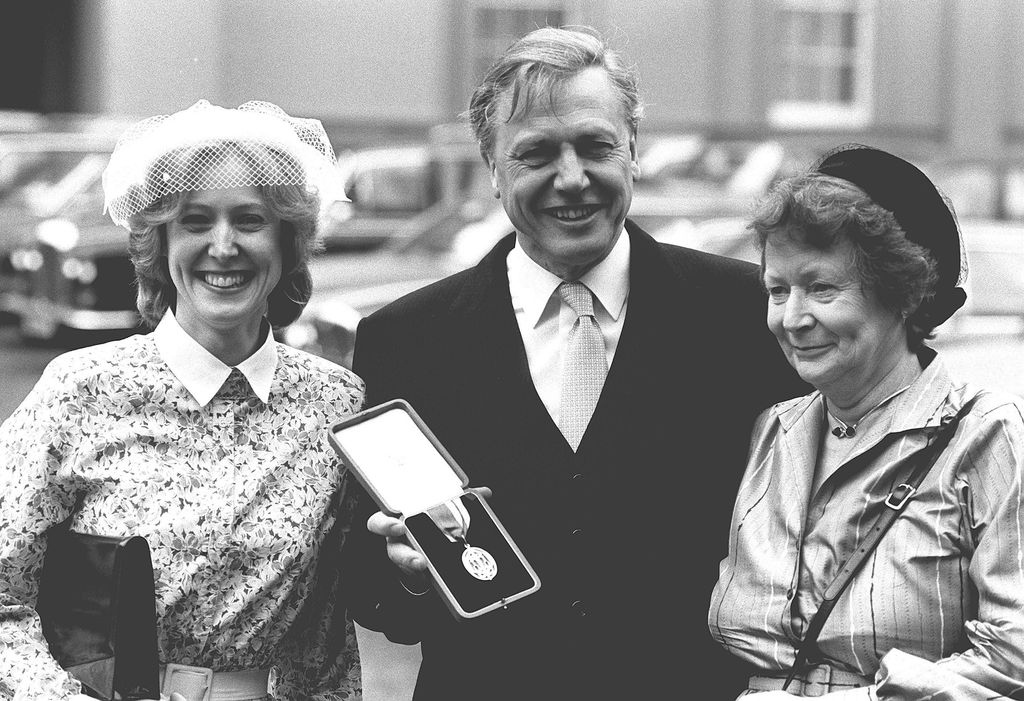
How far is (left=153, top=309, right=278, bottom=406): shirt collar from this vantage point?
3.02 m

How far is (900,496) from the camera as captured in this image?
8.51ft

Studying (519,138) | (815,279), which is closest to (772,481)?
(815,279)

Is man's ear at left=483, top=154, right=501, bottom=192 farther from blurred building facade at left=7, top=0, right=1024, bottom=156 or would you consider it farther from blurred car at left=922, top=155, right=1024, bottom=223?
blurred building facade at left=7, top=0, right=1024, bottom=156

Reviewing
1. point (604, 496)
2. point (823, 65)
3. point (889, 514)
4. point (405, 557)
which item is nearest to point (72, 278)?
point (604, 496)

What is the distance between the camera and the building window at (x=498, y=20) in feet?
68.4

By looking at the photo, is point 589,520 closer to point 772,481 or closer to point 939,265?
point 772,481

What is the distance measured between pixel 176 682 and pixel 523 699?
0.74m

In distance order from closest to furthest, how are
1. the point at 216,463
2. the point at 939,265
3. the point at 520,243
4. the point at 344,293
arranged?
1. the point at 939,265
2. the point at 216,463
3. the point at 520,243
4. the point at 344,293

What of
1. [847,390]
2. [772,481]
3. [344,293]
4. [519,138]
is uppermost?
[519,138]

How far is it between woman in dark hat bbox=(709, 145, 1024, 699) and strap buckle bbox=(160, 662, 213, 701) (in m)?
1.06

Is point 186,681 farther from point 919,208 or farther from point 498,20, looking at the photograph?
point 498,20

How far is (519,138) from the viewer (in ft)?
10.1

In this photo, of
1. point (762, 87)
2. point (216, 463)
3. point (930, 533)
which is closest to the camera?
point (930, 533)

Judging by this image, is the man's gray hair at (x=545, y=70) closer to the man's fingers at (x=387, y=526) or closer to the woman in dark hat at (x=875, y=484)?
the woman in dark hat at (x=875, y=484)
